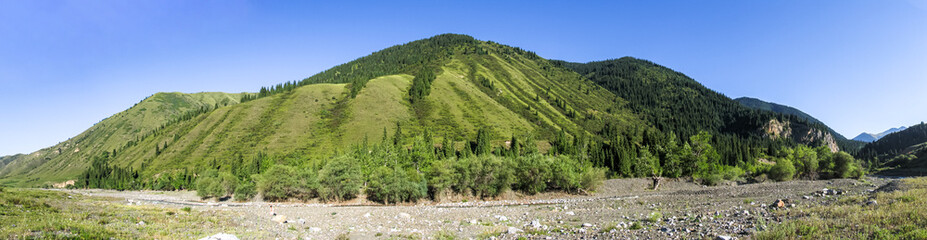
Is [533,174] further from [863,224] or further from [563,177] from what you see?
[863,224]

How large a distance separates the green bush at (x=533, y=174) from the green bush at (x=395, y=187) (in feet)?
59.8

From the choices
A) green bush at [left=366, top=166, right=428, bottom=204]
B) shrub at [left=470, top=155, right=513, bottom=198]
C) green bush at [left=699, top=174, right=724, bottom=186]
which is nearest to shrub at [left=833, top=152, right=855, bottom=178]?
green bush at [left=699, top=174, right=724, bottom=186]

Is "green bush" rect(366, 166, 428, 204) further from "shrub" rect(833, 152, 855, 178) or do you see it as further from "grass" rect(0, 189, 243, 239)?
"shrub" rect(833, 152, 855, 178)

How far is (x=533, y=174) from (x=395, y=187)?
85.3 feet

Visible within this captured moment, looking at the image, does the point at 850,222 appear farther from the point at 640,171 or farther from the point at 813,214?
the point at 640,171

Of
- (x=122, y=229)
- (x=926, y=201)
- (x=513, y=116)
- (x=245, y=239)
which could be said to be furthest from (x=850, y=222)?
(x=513, y=116)

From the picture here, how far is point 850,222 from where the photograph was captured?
47.4 feet

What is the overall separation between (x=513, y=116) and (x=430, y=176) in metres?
129

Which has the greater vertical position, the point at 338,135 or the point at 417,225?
the point at 338,135

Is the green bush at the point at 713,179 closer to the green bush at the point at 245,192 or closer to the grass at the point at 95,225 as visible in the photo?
the grass at the point at 95,225

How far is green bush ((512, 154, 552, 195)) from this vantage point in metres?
70.1

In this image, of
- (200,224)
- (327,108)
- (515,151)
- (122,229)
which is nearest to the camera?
(122,229)

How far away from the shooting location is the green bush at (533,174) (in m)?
70.1

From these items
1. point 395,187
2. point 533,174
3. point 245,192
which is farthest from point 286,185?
point 533,174
